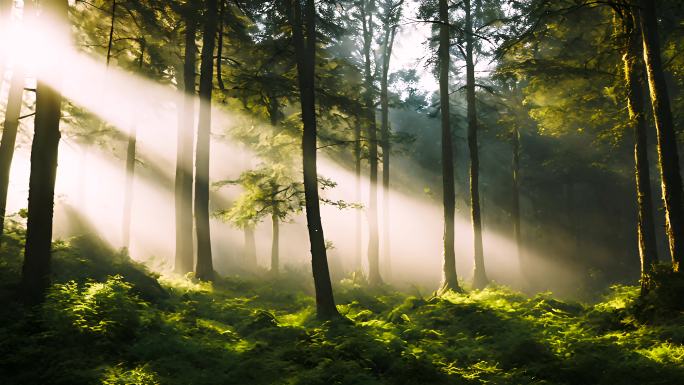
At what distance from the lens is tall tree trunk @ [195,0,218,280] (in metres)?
15.6

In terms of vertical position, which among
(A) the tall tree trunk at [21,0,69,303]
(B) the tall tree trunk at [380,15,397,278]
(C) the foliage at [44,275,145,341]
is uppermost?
(B) the tall tree trunk at [380,15,397,278]

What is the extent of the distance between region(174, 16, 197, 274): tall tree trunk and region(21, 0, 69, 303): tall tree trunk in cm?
803

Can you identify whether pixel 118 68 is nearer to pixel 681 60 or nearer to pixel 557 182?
pixel 681 60

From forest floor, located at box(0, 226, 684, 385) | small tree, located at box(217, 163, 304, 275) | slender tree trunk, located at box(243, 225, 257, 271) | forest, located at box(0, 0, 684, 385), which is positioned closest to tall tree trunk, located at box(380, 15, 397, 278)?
forest, located at box(0, 0, 684, 385)

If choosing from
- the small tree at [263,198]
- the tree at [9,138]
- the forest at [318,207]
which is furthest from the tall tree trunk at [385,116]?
the tree at [9,138]

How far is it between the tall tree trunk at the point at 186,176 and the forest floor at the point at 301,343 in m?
5.11

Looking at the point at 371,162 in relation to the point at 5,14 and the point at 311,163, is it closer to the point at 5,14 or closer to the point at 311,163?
the point at 311,163

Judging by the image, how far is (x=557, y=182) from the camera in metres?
32.8

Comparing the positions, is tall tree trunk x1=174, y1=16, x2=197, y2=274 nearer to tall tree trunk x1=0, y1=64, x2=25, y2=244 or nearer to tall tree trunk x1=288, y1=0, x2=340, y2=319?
tall tree trunk x1=0, y1=64, x2=25, y2=244

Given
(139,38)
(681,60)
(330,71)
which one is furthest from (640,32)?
(139,38)

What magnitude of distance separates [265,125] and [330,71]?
12.2 ft

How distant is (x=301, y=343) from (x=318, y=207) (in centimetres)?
405

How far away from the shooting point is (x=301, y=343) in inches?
328

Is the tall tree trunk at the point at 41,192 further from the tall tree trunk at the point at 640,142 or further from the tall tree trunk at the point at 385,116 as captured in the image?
the tall tree trunk at the point at 385,116
